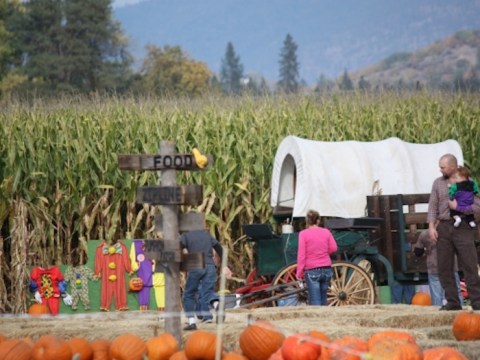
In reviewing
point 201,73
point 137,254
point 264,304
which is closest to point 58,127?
point 137,254

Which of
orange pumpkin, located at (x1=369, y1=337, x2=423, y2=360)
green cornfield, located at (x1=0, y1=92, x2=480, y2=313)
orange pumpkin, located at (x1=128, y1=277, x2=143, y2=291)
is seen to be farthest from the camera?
green cornfield, located at (x1=0, y1=92, x2=480, y2=313)

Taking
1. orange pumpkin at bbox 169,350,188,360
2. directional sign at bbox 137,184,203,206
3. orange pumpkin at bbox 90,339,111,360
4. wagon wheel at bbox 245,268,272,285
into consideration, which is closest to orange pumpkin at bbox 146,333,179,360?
orange pumpkin at bbox 169,350,188,360

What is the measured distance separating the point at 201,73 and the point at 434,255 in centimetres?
7424

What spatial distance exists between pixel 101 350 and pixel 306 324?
2.30 metres

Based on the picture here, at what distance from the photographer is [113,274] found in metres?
18.5

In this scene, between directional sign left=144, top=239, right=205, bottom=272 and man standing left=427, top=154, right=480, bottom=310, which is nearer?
directional sign left=144, top=239, right=205, bottom=272

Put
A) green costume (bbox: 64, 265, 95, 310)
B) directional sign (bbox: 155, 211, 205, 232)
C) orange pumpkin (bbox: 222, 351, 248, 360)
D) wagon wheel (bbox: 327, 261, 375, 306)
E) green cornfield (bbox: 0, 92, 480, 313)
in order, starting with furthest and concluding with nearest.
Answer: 1. green cornfield (bbox: 0, 92, 480, 313)
2. green costume (bbox: 64, 265, 95, 310)
3. wagon wheel (bbox: 327, 261, 375, 306)
4. directional sign (bbox: 155, 211, 205, 232)
5. orange pumpkin (bbox: 222, 351, 248, 360)

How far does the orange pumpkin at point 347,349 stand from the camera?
30.8ft

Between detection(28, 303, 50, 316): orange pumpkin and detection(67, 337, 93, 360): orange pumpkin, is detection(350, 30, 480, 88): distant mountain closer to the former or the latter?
detection(28, 303, 50, 316): orange pumpkin

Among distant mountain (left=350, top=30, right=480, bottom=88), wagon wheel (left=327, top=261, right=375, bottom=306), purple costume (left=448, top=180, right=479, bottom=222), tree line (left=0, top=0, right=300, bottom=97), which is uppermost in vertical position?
distant mountain (left=350, top=30, right=480, bottom=88)

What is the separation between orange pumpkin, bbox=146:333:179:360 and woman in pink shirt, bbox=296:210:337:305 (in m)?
5.17

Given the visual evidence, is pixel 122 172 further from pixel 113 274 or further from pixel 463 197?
pixel 463 197

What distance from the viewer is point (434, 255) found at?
16.3m

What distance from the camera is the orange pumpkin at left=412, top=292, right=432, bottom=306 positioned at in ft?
56.1
